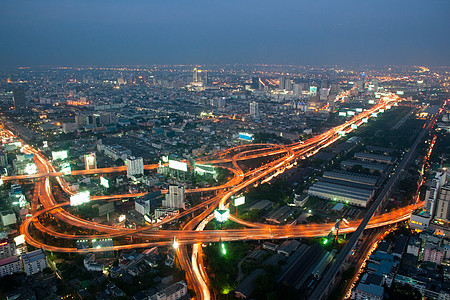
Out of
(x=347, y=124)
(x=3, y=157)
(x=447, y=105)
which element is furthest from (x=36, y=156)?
(x=447, y=105)

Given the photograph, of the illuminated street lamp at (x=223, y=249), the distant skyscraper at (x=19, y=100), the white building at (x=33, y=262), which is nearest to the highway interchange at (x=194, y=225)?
the illuminated street lamp at (x=223, y=249)

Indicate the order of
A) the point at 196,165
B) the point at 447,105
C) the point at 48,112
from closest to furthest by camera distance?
the point at 196,165
the point at 48,112
the point at 447,105

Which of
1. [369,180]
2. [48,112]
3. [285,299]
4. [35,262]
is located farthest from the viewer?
[48,112]

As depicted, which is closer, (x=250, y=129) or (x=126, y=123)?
(x=250, y=129)

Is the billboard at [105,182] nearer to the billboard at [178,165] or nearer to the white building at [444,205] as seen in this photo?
the billboard at [178,165]

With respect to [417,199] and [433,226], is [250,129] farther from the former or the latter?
[433,226]
